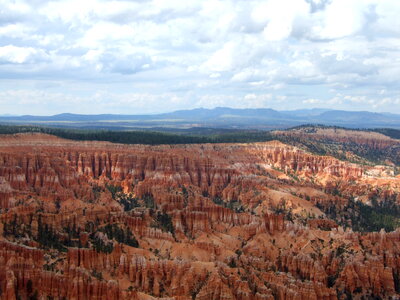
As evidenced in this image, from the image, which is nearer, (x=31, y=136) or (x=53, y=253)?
(x=53, y=253)

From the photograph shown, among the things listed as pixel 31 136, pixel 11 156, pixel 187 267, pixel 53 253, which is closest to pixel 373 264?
pixel 187 267

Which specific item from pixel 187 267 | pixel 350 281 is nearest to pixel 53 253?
pixel 187 267

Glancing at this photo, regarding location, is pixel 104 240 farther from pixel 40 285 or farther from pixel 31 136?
pixel 31 136

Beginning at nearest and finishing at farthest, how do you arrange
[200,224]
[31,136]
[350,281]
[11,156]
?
1. [350,281]
2. [200,224]
3. [11,156]
4. [31,136]

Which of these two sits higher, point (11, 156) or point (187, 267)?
point (11, 156)

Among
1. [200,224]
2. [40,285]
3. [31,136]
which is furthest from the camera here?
[31,136]

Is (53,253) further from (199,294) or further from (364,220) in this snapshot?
(364,220)
